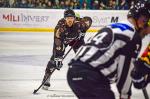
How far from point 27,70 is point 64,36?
2.17m

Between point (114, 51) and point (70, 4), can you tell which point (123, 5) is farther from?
point (114, 51)

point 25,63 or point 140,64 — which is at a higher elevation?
point 140,64

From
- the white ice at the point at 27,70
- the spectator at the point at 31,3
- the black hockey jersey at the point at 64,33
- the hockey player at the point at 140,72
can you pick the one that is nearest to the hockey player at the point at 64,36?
the black hockey jersey at the point at 64,33

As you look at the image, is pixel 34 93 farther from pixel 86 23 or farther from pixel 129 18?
pixel 129 18

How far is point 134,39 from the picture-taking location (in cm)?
346

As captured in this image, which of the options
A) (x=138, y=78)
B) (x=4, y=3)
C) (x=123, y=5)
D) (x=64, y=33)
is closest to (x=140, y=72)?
(x=138, y=78)

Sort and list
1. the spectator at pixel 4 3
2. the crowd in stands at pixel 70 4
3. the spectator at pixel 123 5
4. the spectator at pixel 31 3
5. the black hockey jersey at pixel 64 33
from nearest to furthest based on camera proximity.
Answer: the black hockey jersey at pixel 64 33, the spectator at pixel 4 3, the crowd in stands at pixel 70 4, the spectator at pixel 31 3, the spectator at pixel 123 5

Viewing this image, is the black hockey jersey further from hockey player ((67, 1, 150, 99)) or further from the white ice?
hockey player ((67, 1, 150, 99))

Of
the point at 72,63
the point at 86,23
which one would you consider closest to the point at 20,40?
the point at 86,23

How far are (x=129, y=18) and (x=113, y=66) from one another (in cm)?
35

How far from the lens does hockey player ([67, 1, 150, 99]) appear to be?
346 centimetres

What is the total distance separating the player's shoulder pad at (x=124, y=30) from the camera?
3.45m

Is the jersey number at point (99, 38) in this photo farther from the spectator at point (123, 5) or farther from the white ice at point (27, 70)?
the spectator at point (123, 5)

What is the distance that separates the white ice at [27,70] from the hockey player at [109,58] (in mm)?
4288
